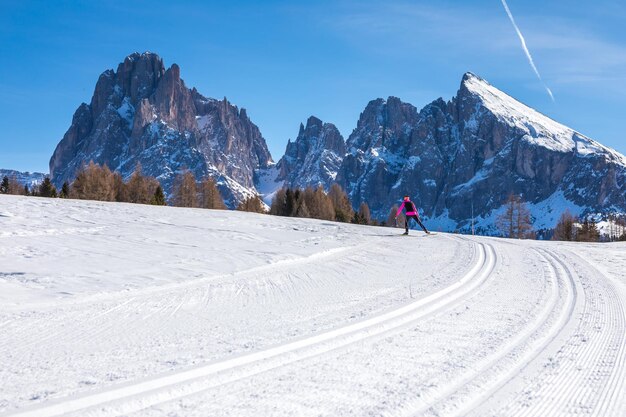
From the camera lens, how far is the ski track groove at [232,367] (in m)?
3.21

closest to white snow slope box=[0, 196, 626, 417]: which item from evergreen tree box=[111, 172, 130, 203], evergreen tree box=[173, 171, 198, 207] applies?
evergreen tree box=[111, 172, 130, 203]

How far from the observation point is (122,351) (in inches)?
175

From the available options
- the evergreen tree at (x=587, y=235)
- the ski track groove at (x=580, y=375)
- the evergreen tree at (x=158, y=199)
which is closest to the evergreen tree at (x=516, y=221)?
the evergreen tree at (x=587, y=235)

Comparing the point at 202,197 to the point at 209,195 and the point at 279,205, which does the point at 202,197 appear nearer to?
the point at 209,195

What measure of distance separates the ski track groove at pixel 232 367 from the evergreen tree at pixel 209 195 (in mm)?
73147

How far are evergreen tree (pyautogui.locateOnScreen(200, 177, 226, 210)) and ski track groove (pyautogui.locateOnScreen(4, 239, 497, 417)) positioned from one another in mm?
73147

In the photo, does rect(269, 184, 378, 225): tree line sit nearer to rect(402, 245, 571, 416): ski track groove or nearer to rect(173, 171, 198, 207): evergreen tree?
rect(173, 171, 198, 207): evergreen tree

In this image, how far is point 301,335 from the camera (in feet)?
16.6

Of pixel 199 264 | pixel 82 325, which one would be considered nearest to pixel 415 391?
pixel 82 325

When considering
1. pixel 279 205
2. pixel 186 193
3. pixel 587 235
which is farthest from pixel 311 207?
pixel 587 235

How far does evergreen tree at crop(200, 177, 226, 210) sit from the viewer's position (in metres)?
78.4

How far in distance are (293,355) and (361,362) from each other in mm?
635

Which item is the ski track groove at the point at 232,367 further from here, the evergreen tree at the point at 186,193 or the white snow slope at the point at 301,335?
the evergreen tree at the point at 186,193

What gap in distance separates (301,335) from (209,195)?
254 feet
